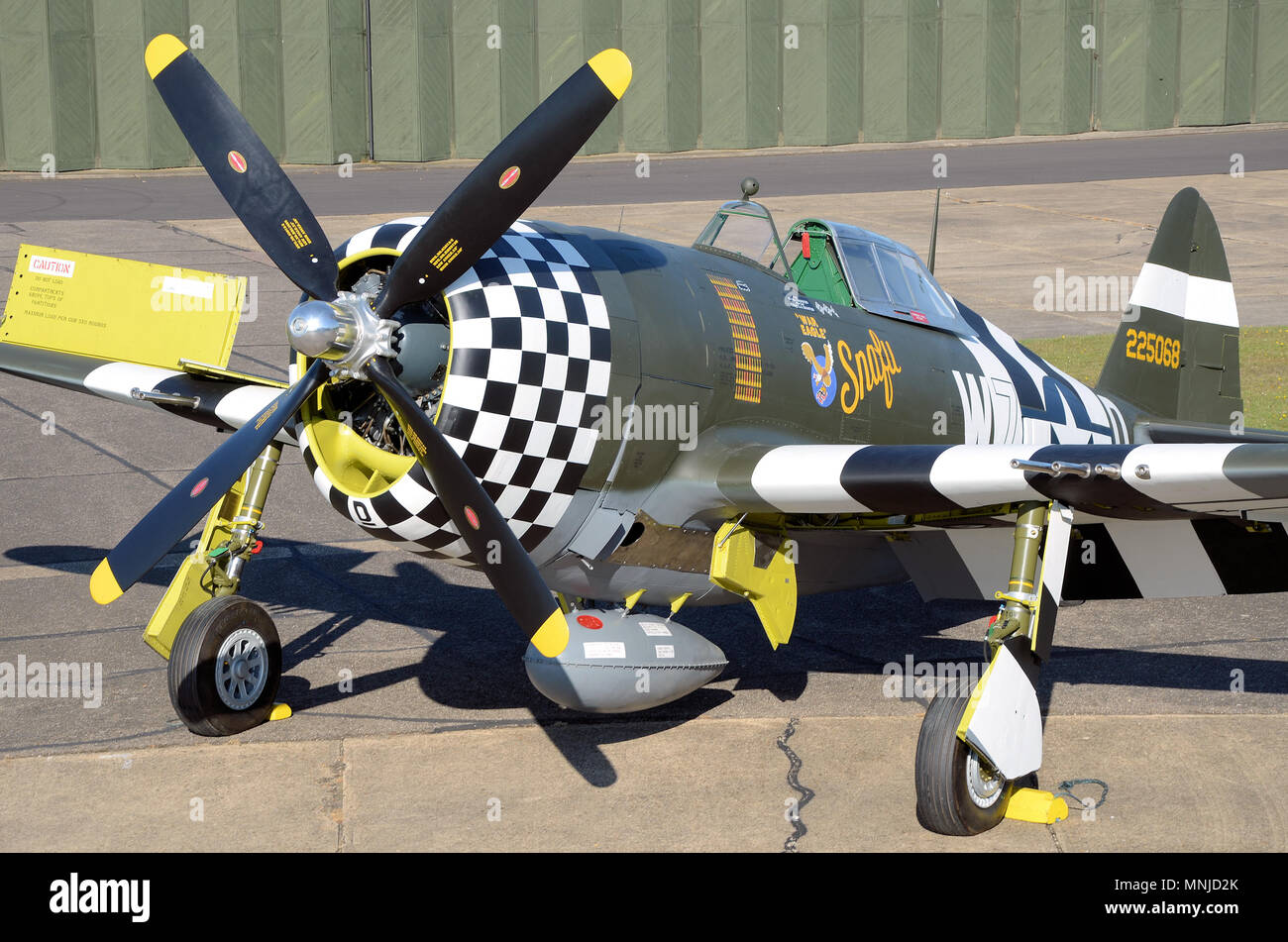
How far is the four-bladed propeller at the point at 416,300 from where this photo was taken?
604cm

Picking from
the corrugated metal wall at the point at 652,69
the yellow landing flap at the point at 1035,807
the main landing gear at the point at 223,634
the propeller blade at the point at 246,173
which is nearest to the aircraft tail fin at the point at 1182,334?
the yellow landing flap at the point at 1035,807

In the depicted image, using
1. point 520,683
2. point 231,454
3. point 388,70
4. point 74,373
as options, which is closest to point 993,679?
point 520,683

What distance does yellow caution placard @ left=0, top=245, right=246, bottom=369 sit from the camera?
30.4ft

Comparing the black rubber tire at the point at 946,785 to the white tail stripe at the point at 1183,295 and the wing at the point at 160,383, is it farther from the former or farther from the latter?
the white tail stripe at the point at 1183,295

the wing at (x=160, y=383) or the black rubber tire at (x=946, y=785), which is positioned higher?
the wing at (x=160, y=383)

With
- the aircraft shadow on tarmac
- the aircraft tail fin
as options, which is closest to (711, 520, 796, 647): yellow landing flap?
the aircraft shadow on tarmac

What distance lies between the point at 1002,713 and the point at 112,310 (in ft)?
20.4

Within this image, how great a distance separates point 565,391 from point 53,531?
253 inches

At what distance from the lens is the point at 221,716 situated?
7.58 m

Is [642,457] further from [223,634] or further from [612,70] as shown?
[223,634]

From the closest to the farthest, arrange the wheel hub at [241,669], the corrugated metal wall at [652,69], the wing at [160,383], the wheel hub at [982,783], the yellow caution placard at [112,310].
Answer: the wheel hub at [982,783]
the wheel hub at [241,669]
the wing at [160,383]
the yellow caution placard at [112,310]
the corrugated metal wall at [652,69]

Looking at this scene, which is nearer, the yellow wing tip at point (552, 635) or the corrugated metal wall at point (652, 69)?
the yellow wing tip at point (552, 635)

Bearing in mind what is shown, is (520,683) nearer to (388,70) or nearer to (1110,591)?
(1110,591)

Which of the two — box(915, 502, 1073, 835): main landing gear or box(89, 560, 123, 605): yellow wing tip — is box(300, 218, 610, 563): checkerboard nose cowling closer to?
box(89, 560, 123, 605): yellow wing tip
